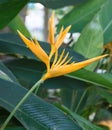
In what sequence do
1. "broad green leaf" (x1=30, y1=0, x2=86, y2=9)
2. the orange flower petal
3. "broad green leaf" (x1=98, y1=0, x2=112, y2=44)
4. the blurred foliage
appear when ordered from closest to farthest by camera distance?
the orange flower petal → the blurred foliage → "broad green leaf" (x1=30, y1=0, x2=86, y2=9) → "broad green leaf" (x1=98, y1=0, x2=112, y2=44)

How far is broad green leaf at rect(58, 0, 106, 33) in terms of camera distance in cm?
89

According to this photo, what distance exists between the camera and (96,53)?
2.56 feet

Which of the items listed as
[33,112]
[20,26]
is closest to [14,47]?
[20,26]

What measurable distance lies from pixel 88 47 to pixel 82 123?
1.02 feet

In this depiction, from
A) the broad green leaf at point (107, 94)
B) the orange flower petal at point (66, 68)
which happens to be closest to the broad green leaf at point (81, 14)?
the broad green leaf at point (107, 94)

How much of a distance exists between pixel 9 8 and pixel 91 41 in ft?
0.99

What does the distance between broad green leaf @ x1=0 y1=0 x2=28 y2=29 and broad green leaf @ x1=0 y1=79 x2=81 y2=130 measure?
0.11 metres

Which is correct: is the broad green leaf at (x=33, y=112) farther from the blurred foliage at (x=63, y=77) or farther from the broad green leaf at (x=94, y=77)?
the broad green leaf at (x=94, y=77)

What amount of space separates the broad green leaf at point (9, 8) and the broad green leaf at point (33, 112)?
0.11 m

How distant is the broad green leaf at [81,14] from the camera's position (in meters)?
0.89

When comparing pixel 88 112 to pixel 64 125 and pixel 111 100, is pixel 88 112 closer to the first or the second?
pixel 111 100

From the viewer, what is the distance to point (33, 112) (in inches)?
19.8

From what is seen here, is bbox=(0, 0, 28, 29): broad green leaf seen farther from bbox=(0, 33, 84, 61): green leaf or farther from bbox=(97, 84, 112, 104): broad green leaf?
bbox=(97, 84, 112, 104): broad green leaf

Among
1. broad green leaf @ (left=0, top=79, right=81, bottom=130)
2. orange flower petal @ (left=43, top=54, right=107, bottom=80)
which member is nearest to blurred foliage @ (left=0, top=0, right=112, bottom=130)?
broad green leaf @ (left=0, top=79, right=81, bottom=130)
